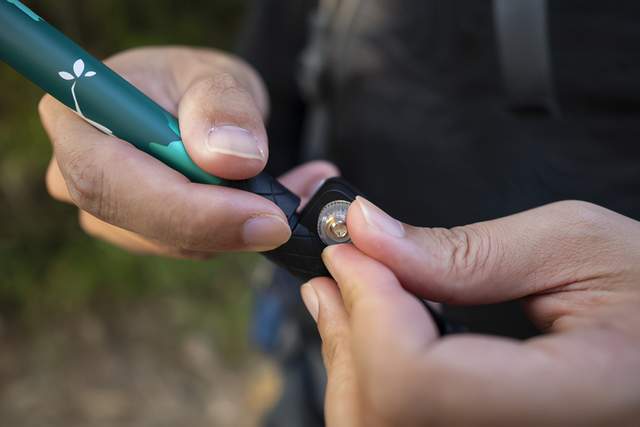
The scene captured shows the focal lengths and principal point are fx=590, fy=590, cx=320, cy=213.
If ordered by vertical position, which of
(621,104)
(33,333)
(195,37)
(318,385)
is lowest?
(33,333)

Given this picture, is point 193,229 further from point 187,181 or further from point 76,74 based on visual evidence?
point 76,74

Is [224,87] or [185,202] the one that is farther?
[224,87]

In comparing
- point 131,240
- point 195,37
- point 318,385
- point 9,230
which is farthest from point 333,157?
point 9,230

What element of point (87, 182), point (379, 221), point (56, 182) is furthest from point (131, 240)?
point (379, 221)

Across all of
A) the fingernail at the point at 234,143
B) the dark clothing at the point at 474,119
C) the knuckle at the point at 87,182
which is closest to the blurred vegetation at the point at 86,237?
the dark clothing at the point at 474,119

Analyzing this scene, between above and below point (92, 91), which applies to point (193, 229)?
below

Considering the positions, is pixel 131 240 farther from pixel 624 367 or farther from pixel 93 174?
pixel 624 367

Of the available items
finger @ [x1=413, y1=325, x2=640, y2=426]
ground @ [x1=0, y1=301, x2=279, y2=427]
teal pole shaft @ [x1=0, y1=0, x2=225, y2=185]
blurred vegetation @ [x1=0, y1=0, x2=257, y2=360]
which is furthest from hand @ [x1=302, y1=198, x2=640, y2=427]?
blurred vegetation @ [x1=0, y1=0, x2=257, y2=360]
